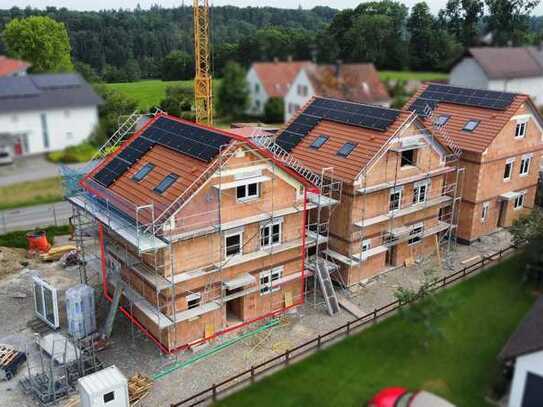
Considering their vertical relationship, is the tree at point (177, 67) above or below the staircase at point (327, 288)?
above

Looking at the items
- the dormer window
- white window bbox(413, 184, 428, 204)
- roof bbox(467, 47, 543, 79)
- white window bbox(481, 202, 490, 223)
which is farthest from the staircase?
roof bbox(467, 47, 543, 79)

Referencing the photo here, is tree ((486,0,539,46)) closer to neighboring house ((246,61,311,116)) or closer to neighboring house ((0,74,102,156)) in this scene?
neighboring house ((246,61,311,116))

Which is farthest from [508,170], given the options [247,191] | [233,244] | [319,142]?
[233,244]

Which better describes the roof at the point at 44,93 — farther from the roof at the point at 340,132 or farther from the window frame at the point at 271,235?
the roof at the point at 340,132

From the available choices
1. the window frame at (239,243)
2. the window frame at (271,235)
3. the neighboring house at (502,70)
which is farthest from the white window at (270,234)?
the neighboring house at (502,70)

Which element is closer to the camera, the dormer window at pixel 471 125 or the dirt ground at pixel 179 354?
the dirt ground at pixel 179 354

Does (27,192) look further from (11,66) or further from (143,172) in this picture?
(143,172)

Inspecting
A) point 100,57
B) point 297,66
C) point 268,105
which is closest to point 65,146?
point 100,57
